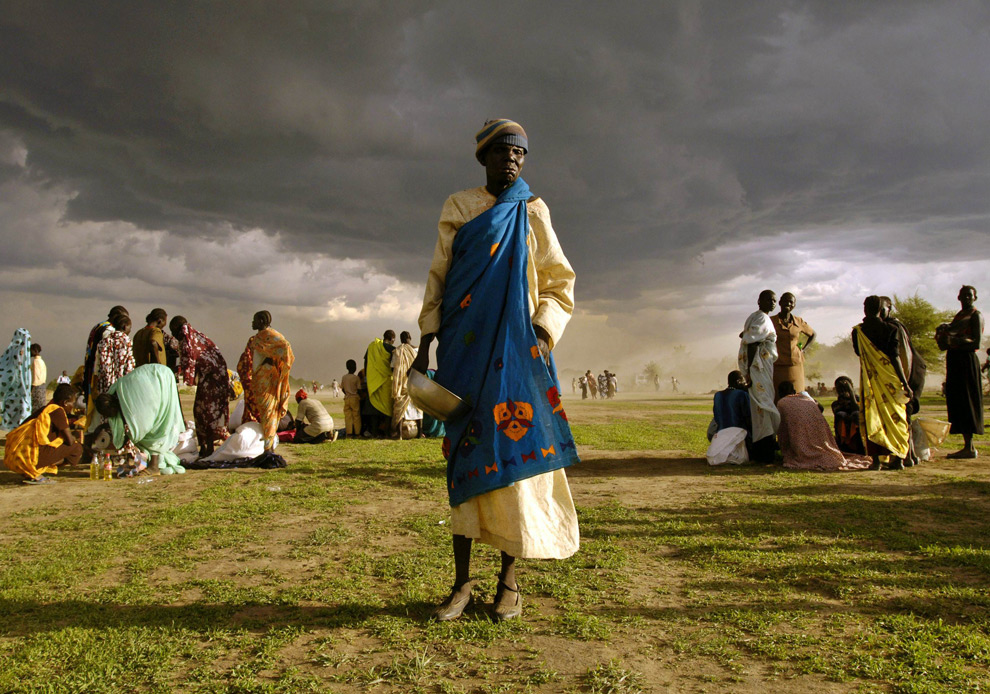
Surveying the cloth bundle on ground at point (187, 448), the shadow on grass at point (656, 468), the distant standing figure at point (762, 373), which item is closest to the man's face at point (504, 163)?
the shadow on grass at point (656, 468)

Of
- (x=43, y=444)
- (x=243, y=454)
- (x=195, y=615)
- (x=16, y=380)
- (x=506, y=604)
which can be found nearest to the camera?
(x=506, y=604)

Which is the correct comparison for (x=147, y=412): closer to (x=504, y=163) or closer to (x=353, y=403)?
(x=353, y=403)

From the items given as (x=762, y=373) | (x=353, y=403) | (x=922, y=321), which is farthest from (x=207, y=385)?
(x=922, y=321)

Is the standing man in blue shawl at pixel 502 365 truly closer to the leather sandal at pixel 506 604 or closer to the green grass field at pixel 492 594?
the leather sandal at pixel 506 604

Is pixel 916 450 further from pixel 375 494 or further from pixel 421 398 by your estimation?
pixel 421 398

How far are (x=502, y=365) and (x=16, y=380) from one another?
1301 cm

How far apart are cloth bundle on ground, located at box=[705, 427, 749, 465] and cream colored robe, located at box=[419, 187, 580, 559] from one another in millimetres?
5876

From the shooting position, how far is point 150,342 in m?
8.25

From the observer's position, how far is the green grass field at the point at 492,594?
2619 mm

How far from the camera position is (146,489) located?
7.26 metres

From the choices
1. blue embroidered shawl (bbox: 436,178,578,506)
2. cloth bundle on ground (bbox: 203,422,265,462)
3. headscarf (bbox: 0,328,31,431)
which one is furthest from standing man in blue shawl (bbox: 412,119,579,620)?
headscarf (bbox: 0,328,31,431)

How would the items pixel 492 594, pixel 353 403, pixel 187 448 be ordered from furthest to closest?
pixel 353 403, pixel 187 448, pixel 492 594

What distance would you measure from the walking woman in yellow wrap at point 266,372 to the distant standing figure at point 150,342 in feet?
4.44

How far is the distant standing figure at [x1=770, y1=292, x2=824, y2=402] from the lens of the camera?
348 inches
